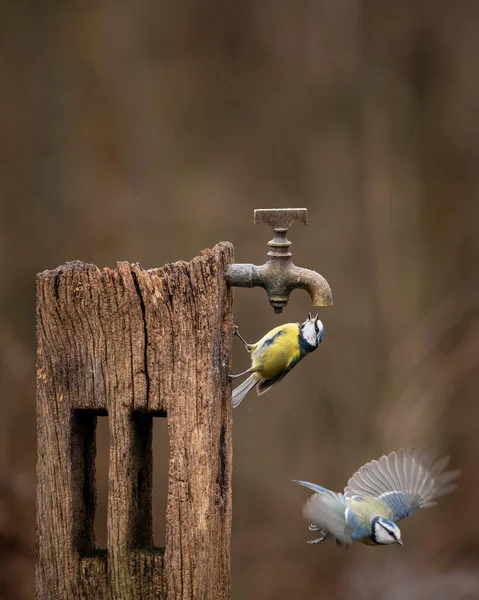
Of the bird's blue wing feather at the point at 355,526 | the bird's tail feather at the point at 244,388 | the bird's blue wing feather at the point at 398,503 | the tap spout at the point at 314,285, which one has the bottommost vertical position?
the bird's blue wing feather at the point at 355,526

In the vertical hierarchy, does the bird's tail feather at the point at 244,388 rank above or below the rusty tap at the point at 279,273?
below

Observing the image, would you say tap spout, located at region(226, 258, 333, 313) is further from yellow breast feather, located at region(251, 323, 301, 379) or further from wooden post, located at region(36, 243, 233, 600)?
yellow breast feather, located at region(251, 323, 301, 379)

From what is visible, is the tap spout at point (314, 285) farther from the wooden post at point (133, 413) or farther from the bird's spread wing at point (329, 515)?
the bird's spread wing at point (329, 515)

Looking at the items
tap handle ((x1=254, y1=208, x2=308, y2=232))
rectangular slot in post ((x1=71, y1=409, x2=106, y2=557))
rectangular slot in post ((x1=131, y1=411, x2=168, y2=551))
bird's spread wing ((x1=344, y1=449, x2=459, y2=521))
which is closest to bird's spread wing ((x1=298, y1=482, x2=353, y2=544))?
bird's spread wing ((x1=344, y1=449, x2=459, y2=521))

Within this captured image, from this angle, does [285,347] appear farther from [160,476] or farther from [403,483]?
[160,476]

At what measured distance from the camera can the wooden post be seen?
2.23 meters

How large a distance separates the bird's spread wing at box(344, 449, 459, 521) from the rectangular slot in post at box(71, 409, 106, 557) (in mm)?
930

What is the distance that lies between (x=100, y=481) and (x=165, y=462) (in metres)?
0.34

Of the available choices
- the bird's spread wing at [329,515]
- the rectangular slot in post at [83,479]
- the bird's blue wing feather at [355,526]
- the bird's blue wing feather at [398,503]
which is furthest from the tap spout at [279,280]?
the bird's blue wing feather at [398,503]

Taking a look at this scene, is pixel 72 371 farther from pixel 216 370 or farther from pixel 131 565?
pixel 131 565

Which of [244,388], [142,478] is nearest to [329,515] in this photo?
[244,388]

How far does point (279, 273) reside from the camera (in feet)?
7.67

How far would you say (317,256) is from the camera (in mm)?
4645

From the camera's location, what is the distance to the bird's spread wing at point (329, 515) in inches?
104
